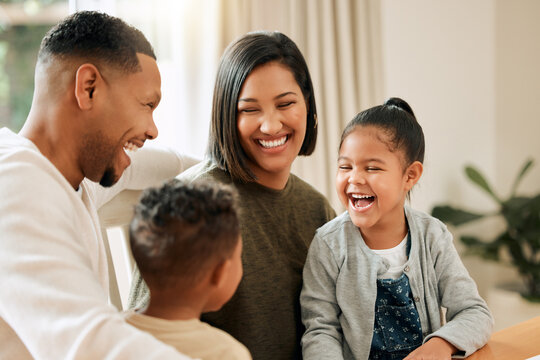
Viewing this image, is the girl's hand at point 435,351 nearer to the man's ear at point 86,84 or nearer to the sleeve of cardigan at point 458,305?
the sleeve of cardigan at point 458,305

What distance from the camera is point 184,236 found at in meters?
0.86

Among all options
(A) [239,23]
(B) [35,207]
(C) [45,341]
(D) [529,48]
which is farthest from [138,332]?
(D) [529,48]

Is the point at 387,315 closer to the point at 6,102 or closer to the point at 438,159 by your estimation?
the point at 6,102

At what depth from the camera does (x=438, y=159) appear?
3.98 metres

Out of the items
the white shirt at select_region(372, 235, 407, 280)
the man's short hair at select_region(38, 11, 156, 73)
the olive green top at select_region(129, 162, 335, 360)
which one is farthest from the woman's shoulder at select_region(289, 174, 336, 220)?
the man's short hair at select_region(38, 11, 156, 73)

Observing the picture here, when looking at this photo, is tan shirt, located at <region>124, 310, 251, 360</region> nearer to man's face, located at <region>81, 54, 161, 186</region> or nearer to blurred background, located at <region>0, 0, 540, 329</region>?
man's face, located at <region>81, 54, 161, 186</region>

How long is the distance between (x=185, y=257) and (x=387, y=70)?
302cm

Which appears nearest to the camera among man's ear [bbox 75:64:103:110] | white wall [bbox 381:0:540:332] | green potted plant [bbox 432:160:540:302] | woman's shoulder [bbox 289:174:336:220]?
man's ear [bbox 75:64:103:110]

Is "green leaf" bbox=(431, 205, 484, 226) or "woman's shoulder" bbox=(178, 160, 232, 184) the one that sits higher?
"woman's shoulder" bbox=(178, 160, 232, 184)

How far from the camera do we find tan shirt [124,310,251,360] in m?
0.89

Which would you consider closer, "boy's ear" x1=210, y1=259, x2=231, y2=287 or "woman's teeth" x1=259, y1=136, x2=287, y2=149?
"boy's ear" x1=210, y1=259, x2=231, y2=287

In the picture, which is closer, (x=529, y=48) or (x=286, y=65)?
(x=286, y=65)

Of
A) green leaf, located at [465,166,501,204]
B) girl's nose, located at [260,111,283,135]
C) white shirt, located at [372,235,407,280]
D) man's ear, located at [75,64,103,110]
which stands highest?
man's ear, located at [75,64,103,110]

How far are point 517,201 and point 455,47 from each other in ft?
3.83
